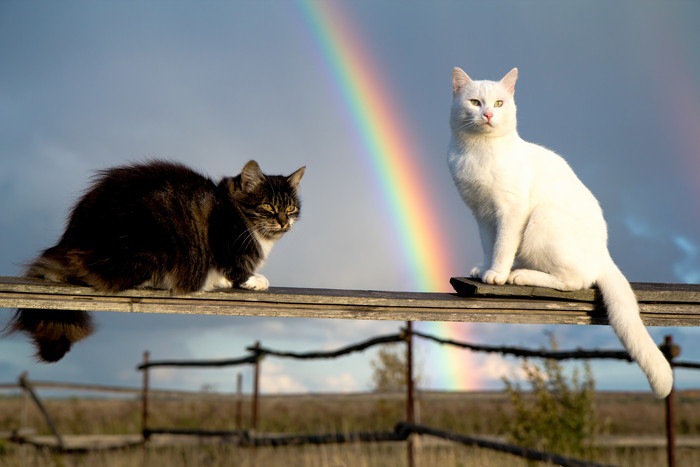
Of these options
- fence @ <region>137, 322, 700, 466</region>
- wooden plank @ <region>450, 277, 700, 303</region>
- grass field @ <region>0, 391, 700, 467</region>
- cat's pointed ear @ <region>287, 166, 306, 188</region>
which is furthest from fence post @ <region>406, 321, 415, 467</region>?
cat's pointed ear @ <region>287, 166, 306, 188</region>

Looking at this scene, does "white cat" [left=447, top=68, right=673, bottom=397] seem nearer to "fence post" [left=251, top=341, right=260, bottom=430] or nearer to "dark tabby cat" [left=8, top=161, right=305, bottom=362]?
"dark tabby cat" [left=8, top=161, right=305, bottom=362]

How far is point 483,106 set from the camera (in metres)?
4.54

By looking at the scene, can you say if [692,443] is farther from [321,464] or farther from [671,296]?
[671,296]

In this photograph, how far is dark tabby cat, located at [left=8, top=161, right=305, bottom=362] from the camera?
3.98 m

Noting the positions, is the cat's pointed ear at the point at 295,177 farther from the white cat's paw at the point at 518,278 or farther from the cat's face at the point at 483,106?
the white cat's paw at the point at 518,278

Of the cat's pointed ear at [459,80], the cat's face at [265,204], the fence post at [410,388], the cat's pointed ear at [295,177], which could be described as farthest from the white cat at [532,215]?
the fence post at [410,388]

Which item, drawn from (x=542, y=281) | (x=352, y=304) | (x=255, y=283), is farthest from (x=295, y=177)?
(x=542, y=281)

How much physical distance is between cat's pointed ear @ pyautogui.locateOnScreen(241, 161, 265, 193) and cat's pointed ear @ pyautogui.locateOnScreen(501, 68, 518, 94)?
5.58 ft

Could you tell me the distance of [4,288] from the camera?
157 inches

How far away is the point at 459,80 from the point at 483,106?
37cm

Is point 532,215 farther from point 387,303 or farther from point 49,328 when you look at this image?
point 49,328

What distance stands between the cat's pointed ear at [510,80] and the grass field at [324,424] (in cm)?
387

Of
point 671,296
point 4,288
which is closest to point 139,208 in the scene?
point 4,288

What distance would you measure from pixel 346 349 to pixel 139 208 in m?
4.84
